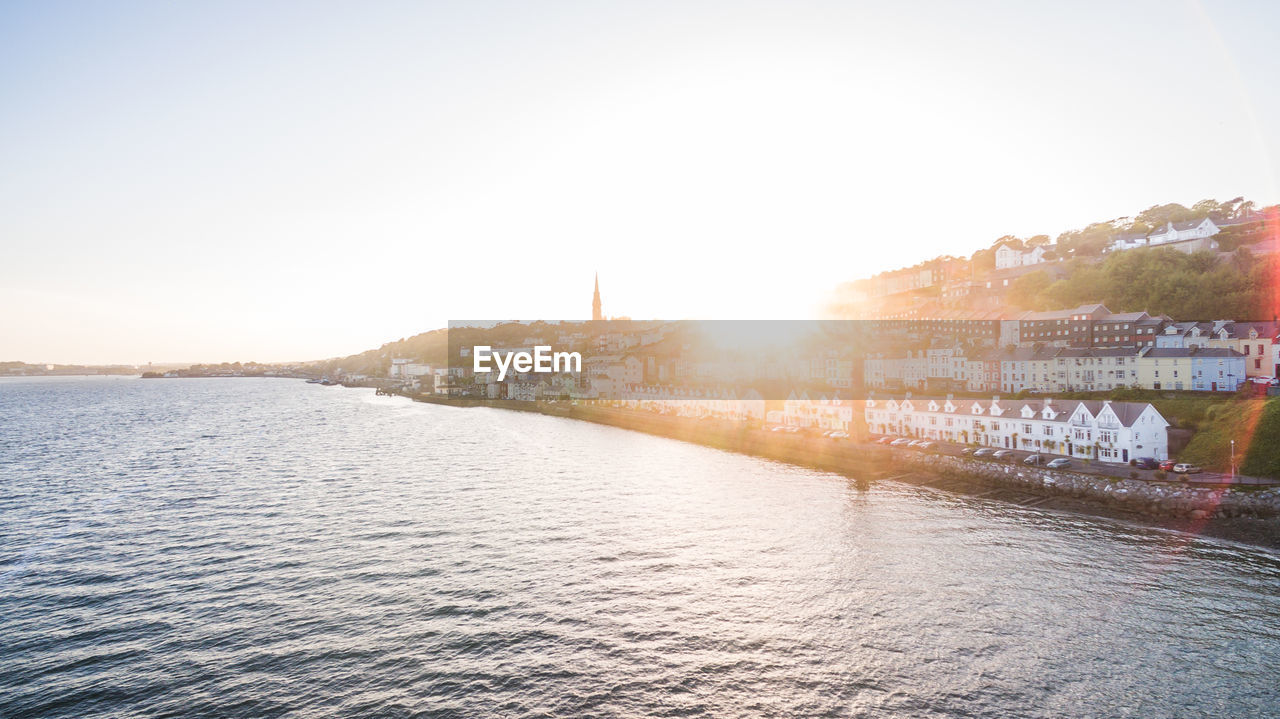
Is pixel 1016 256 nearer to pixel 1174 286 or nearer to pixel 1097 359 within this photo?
pixel 1174 286

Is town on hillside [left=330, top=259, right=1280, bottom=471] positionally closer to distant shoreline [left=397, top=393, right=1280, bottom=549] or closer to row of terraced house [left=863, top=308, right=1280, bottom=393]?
row of terraced house [left=863, top=308, right=1280, bottom=393]

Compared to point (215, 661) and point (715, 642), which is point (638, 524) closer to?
point (715, 642)

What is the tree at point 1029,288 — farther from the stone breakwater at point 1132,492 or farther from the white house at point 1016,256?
the stone breakwater at point 1132,492

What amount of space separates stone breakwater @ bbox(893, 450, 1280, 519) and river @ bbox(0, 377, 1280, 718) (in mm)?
4358

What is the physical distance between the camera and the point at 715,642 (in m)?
18.1

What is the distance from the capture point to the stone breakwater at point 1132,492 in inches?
1194

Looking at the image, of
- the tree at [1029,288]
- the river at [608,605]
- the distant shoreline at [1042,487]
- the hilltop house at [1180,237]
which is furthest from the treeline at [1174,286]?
the river at [608,605]

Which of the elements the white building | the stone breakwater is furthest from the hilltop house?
the stone breakwater

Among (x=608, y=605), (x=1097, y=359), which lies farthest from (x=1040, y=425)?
(x=608, y=605)

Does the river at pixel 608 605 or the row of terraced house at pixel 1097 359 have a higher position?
the row of terraced house at pixel 1097 359

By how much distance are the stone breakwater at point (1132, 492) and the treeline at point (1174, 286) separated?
1687 inches

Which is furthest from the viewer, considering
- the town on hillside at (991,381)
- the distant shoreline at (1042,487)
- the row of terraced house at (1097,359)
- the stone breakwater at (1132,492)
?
the row of terraced house at (1097,359)

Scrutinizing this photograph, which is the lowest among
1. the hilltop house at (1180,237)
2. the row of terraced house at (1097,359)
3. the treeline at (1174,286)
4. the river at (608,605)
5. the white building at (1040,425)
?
the river at (608,605)

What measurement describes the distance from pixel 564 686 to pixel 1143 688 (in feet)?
52.2
